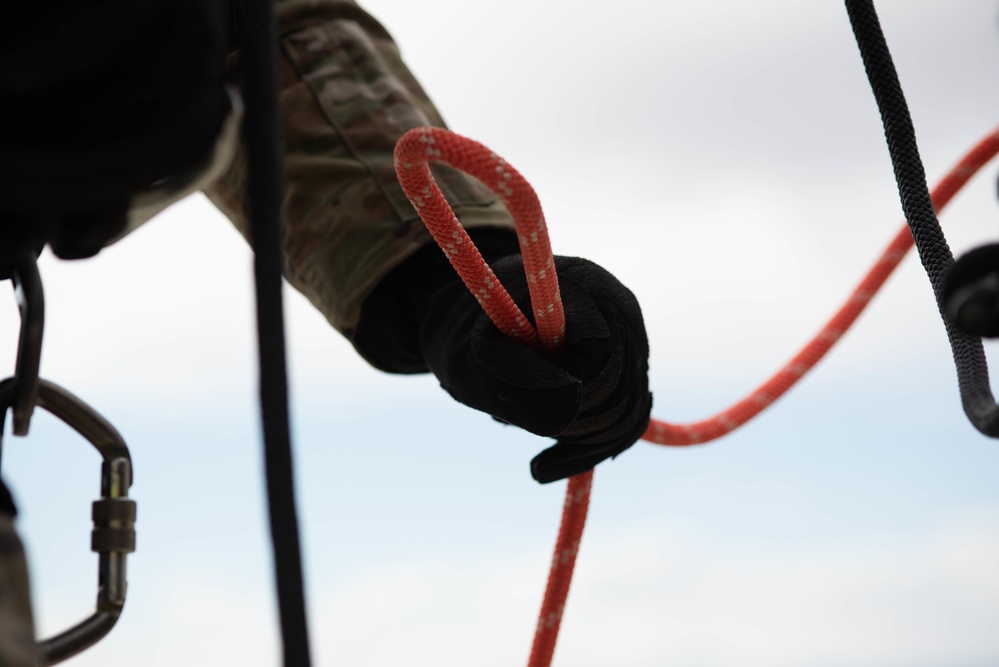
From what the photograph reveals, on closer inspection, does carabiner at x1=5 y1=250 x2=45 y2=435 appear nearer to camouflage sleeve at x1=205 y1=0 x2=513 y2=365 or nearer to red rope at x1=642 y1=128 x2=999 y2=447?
camouflage sleeve at x1=205 y1=0 x2=513 y2=365

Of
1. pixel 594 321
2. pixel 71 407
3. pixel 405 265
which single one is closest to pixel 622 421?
pixel 594 321

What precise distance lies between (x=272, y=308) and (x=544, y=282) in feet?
0.76

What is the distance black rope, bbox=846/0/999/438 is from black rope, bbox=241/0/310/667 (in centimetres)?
29

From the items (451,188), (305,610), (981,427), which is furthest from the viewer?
(451,188)

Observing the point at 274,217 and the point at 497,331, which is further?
the point at 497,331

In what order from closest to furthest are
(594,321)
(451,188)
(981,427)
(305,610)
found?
(305,610) < (981,427) < (594,321) < (451,188)

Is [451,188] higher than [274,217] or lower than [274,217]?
higher

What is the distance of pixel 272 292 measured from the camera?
30 centimetres

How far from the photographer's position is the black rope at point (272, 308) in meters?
0.29

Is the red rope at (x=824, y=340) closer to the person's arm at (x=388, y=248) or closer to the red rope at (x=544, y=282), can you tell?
the red rope at (x=544, y=282)

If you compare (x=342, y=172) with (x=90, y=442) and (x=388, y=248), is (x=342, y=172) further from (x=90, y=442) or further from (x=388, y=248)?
(x=90, y=442)

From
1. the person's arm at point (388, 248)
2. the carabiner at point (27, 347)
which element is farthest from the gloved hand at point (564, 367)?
the carabiner at point (27, 347)

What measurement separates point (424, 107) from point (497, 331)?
243mm

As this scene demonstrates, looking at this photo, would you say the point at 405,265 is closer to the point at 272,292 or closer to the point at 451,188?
the point at 451,188
